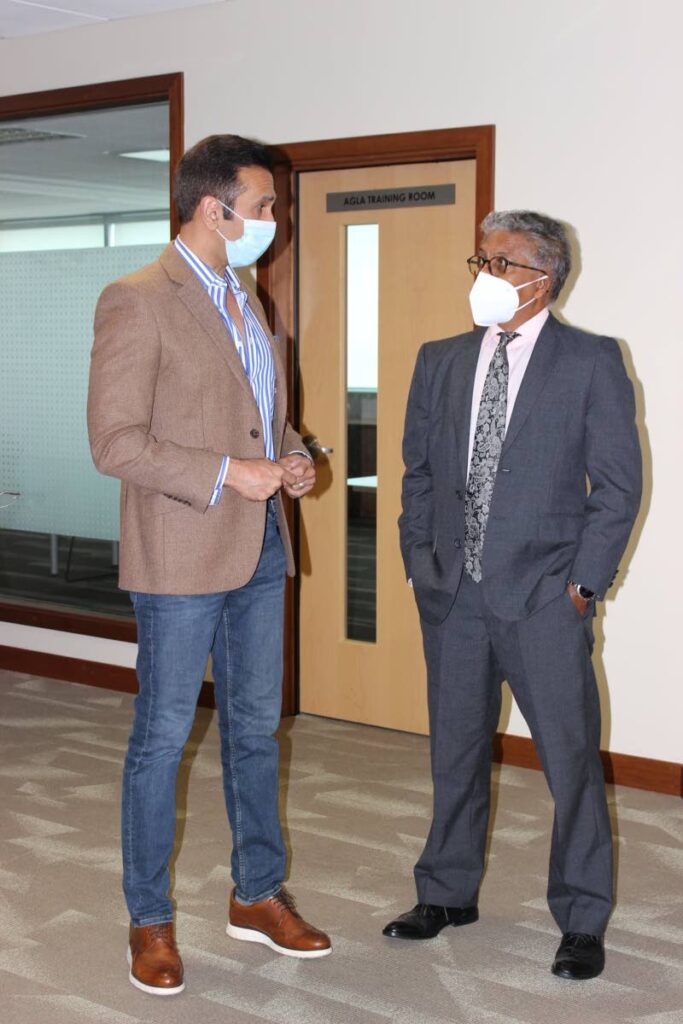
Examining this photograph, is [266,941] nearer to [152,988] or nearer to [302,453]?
[152,988]

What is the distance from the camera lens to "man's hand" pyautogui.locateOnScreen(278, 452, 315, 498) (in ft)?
8.75

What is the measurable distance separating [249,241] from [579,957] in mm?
1725

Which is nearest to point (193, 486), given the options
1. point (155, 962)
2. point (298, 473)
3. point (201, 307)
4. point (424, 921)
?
point (298, 473)

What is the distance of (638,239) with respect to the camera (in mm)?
4086

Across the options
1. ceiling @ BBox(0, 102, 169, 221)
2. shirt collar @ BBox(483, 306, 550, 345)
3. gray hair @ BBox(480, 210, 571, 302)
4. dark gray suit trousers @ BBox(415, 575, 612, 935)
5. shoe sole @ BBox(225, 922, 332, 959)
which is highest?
ceiling @ BBox(0, 102, 169, 221)

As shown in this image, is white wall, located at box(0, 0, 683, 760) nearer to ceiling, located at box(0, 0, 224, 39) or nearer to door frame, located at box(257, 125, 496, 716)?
door frame, located at box(257, 125, 496, 716)

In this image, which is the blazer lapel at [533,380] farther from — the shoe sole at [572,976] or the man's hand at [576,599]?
the shoe sole at [572,976]

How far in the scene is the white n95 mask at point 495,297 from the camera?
278cm

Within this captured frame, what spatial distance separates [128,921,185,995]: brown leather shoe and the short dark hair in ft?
5.06

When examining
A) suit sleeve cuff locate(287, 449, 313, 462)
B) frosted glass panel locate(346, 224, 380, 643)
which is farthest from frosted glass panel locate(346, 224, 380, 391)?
suit sleeve cuff locate(287, 449, 313, 462)

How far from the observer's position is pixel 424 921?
Result: 3027 mm

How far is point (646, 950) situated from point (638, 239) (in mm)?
2207

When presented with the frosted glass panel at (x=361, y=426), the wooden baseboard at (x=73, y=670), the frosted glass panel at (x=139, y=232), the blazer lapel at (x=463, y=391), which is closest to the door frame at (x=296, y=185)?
the frosted glass panel at (x=361, y=426)

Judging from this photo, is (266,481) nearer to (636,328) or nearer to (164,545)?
(164,545)
